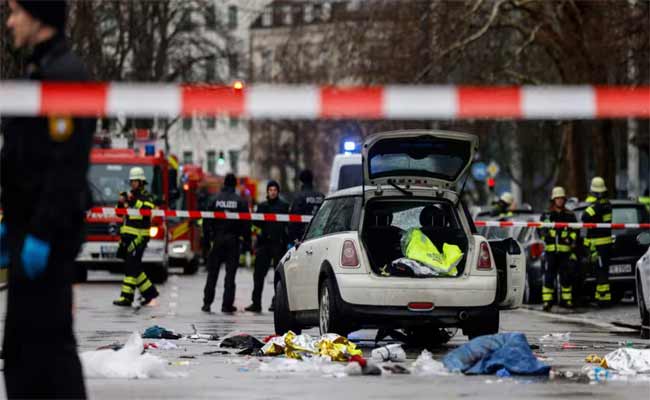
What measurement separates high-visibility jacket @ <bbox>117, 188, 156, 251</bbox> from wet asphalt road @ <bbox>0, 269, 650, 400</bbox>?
1.08m

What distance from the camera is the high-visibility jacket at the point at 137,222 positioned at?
22109 mm

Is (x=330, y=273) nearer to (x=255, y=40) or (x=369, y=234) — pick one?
(x=369, y=234)

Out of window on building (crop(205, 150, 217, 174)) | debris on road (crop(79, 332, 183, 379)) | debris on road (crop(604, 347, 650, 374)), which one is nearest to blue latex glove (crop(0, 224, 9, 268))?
debris on road (crop(79, 332, 183, 379))

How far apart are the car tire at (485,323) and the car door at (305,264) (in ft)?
4.67

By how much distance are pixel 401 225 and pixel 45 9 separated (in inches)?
341

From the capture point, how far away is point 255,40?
379ft

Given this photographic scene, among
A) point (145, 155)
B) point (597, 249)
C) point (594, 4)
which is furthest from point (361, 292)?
point (594, 4)

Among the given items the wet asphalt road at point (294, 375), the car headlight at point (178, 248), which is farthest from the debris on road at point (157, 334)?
the car headlight at point (178, 248)

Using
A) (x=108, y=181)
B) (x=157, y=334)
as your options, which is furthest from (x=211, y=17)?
(x=157, y=334)

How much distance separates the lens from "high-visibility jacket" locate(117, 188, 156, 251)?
72.5 ft

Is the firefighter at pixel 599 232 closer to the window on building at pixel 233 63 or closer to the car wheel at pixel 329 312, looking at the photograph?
the car wheel at pixel 329 312

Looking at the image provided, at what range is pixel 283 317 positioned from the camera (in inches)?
614

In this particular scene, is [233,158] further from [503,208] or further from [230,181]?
[230,181]

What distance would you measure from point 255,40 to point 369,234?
10118 cm
